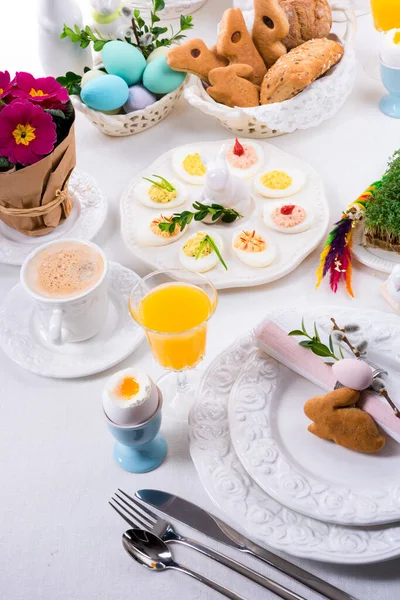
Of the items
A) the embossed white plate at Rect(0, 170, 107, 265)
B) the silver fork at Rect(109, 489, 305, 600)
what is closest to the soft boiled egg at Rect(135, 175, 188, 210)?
the embossed white plate at Rect(0, 170, 107, 265)

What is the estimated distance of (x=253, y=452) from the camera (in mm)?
1019

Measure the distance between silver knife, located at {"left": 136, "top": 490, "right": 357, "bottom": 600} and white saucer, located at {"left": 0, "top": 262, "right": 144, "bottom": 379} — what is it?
287mm

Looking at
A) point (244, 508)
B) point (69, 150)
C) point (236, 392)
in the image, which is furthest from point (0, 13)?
point (244, 508)

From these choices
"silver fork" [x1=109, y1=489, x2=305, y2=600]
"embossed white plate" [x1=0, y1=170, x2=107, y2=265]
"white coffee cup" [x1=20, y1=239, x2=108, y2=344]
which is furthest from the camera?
"embossed white plate" [x1=0, y1=170, x2=107, y2=265]

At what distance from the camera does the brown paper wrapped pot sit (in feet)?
4.22

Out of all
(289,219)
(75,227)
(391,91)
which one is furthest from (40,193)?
(391,91)

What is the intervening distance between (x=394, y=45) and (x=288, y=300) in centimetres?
69

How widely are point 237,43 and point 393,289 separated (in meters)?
0.75

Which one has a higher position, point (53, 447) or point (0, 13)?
point (0, 13)

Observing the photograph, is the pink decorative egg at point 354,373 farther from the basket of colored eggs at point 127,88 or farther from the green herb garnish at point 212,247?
the basket of colored eggs at point 127,88

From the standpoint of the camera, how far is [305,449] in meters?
1.04

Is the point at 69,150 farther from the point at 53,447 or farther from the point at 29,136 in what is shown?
the point at 53,447

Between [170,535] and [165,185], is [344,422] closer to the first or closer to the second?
[170,535]

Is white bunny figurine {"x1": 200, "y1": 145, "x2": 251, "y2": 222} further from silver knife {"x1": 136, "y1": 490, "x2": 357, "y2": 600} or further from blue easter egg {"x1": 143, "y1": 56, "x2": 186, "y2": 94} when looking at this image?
silver knife {"x1": 136, "y1": 490, "x2": 357, "y2": 600}
